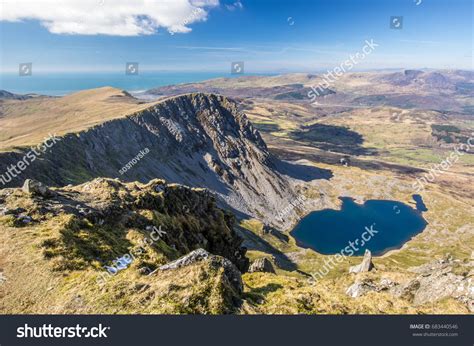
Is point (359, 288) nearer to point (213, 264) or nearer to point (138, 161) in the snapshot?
point (213, 264)

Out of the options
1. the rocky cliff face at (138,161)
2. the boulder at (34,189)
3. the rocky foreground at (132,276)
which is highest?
the boulder at (34,189)

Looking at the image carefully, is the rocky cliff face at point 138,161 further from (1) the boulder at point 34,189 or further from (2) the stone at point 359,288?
(2) the stone at point 359,288

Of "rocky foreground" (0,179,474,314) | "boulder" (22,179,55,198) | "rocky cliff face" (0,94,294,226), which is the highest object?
"boulder" (22,179,55,198)

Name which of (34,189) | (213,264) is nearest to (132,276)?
(213,264)

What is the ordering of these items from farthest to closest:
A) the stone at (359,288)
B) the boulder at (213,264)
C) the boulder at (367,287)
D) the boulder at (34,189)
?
the boulder at (34,189) < the boulder at (367,287) < the stone at (359,288) < the boulder at (213,264)

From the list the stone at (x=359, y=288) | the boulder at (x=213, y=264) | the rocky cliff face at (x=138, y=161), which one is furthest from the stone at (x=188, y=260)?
the rocky cliff face at (x=138, y=161)

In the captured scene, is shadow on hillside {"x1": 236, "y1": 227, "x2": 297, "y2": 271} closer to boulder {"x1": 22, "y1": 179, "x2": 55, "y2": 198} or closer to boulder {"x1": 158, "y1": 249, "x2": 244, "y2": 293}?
boulder {"x1": 22, "y1": 179, "x2": 55, "y2": 198}

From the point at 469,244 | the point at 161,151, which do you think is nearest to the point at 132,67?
the point at 161,151

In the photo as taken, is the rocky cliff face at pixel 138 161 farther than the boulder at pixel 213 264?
Yes

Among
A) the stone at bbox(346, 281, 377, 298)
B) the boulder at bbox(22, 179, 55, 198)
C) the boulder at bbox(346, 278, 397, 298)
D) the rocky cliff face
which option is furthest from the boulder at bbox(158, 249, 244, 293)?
the rocky cliff face

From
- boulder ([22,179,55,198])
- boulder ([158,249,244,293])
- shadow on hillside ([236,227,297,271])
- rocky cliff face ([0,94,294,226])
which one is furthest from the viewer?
shadow on hillside ([236,227,297,271])

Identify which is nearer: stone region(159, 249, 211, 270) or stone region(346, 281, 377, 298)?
stone region(159, 249, 211, 270)

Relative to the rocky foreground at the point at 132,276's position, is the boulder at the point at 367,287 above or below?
below
